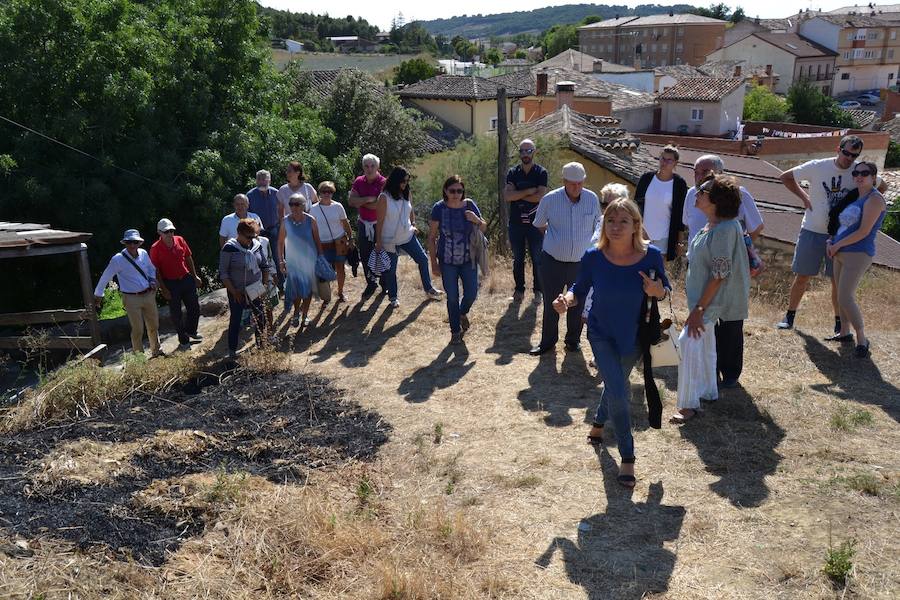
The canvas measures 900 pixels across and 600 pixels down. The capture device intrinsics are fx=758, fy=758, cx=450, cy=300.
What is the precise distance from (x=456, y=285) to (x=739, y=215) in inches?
107

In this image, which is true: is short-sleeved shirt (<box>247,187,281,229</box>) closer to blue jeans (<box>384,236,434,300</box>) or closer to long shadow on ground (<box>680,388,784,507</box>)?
blue jeans (<box>384,236,434,300</box>)

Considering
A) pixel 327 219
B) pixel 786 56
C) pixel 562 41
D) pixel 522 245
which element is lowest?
pixel 522 245

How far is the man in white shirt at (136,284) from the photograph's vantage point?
8422mm

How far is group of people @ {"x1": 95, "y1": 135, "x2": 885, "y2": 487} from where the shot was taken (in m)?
4.57

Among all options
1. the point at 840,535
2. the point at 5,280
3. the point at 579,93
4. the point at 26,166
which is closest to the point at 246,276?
the point at 840,535

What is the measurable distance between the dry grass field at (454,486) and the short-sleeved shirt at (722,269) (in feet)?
2.80

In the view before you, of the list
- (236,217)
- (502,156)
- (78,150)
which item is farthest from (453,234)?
(78,150)

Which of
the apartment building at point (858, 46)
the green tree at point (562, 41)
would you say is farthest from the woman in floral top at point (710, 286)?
the green tree at point (562, 41)

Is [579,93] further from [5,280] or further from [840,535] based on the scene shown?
[840,535]

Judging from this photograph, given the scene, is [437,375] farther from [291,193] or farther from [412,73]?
[412,73]

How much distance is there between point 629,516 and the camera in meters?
4.44

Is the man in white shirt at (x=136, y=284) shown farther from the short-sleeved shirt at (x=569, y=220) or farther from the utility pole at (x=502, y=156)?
the utility pole at (x=502, y=156)

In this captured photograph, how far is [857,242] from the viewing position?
653cm

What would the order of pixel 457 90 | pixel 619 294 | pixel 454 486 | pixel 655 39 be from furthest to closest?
pixel 655 39, pixel 457 90, pixel 454 486, pixel 619 294
